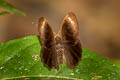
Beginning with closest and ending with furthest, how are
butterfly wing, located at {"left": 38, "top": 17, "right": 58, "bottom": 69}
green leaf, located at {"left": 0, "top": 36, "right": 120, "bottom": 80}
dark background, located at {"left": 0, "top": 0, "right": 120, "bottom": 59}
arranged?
green leaf, located at {"left": 0, "top": 36, "right": 120, "bottom": 80} → butterfly wing, located at {"left": 38, "top": 17, "right": 58, "bottom": 69} → dark background, located at {"left": 0, "top": 0, "right": 120, "bottom": 59}

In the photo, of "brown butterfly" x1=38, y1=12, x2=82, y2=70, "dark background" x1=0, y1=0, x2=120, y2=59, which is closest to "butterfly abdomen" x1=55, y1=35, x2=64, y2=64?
"brown butterfly" x1=38, y1=12, x2=82, y2=70

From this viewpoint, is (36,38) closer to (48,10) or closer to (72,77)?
(72,77)

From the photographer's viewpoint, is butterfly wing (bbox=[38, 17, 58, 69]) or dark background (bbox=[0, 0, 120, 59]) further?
dark background (bbox=[0, 0, 120, 59])

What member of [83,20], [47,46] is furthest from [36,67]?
[83,20]

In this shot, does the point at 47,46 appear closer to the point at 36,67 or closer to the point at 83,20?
the point at 36,67

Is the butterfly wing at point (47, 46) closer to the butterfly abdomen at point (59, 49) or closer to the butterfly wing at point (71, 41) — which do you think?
the butterfly abdomen at point (59, 49)

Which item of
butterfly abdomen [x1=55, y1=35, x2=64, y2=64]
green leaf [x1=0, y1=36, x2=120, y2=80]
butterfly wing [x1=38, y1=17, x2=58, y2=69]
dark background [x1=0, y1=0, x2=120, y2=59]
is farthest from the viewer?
dark background [x1=0, y1=0, x2=120, y2=59]

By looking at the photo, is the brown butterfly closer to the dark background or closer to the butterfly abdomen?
the butterfly abdomen
